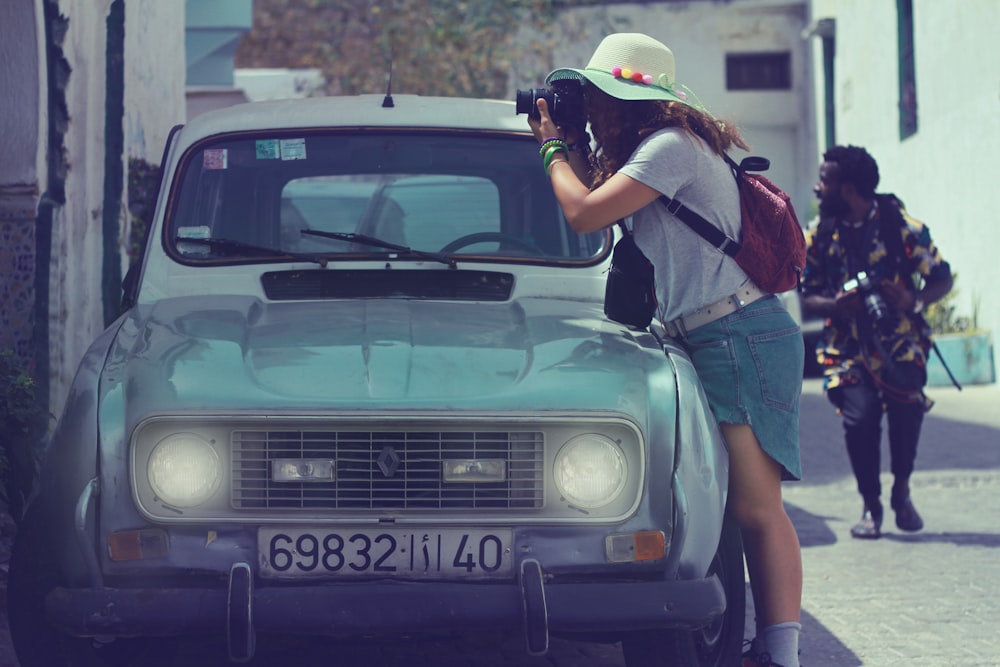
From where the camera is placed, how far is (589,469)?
12.6 ft

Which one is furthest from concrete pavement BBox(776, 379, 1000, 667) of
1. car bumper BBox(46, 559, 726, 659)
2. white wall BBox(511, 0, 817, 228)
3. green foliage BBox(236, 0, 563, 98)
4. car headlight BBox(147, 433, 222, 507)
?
white wall BBox(511, 0, 817, 228)

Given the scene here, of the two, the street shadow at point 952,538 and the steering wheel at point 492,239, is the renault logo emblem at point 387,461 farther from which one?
the street shadow at point 952,538

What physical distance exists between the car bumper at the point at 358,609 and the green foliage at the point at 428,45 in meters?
18.6

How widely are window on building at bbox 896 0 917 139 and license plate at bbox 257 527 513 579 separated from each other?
14.5 meters

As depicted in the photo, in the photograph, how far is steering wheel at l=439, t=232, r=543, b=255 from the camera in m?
5.05

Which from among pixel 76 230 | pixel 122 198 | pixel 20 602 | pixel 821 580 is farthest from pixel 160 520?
pixel 122 198

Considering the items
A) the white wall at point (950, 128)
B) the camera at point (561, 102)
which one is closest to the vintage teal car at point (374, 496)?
the camera at point (561, 102)

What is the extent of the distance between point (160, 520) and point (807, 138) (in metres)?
20.8

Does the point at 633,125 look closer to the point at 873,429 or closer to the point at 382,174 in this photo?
the point at 382,174

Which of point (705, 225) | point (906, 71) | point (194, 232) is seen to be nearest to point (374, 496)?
point (705, 225)

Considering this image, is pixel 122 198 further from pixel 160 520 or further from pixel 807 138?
pixel 807 138

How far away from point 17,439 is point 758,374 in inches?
109

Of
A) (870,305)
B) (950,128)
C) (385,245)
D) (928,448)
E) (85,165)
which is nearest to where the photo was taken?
(385,245)

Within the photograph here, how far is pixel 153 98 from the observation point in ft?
32.3
